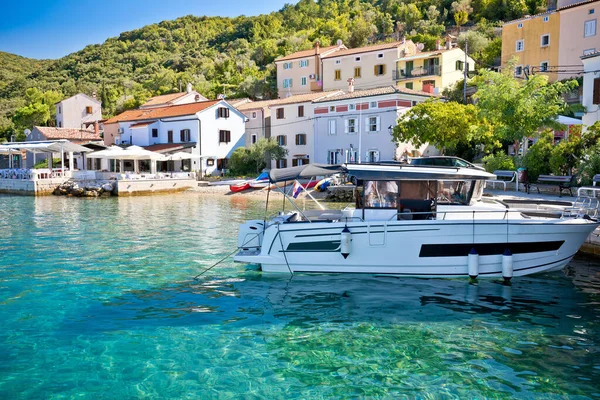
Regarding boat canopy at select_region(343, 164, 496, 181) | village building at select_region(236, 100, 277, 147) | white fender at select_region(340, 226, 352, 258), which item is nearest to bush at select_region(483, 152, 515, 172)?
boat canopy at select_region(343, 164, 496, 181)

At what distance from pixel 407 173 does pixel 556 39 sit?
149 feet

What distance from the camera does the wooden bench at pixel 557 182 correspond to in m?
25.9

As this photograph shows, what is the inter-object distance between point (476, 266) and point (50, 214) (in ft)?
A: 88.1

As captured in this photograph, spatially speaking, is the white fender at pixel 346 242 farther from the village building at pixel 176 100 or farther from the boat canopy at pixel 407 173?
the village building at pixel 176 100

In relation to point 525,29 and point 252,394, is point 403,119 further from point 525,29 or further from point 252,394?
point 252,394

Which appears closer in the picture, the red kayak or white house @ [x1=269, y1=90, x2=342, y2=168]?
the red kayak

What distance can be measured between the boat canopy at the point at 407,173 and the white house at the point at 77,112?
78.6 meters

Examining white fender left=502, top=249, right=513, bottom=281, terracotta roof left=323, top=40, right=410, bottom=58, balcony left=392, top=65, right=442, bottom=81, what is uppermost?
terracotta roof left=323, top=40, right=410, bottom=58

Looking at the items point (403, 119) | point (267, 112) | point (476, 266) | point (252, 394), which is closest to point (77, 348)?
point (252, 394)

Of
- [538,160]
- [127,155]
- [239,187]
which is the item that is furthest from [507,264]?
[127,155]

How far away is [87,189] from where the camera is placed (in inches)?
1773

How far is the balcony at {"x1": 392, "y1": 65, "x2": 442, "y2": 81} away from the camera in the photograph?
60.8 metres

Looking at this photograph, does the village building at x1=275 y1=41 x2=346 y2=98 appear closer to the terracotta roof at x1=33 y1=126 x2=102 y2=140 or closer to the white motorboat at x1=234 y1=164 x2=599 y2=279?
the terracotta roof at x1=33 y1=126 x2=102 y2=140

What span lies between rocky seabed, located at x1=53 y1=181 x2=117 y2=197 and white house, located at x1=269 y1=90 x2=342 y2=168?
18.4 metres
